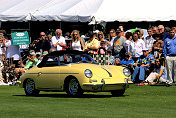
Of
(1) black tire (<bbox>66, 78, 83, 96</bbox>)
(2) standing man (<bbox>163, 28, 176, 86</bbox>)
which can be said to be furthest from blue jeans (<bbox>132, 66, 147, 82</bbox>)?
(1) black tire (<bbox>66, 78, 83, 96</bbox>)

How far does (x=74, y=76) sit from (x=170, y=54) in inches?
245

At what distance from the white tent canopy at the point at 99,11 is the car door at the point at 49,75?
8.47 metres

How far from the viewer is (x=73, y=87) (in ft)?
48.2

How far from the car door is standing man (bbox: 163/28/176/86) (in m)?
5.40

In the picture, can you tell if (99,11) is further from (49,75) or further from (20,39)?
(49,75)

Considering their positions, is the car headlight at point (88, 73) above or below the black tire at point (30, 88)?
above

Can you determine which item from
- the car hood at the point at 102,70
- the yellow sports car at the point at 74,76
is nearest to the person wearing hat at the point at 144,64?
the yellow sports car at the point at 74,76

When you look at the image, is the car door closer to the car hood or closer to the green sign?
the car hood

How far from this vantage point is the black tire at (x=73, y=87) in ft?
47.6

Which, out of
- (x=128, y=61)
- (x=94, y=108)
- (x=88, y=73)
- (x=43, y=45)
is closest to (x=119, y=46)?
(x=128, y=61)

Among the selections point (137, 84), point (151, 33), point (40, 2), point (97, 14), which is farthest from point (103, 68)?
point (40, 2)

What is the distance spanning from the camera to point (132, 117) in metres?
9.74

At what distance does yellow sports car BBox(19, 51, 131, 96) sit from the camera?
1436 centimetres

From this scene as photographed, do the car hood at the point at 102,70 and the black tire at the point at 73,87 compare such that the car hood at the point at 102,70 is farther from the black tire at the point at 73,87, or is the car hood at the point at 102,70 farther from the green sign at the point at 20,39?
the green sign at the point at 20,39
